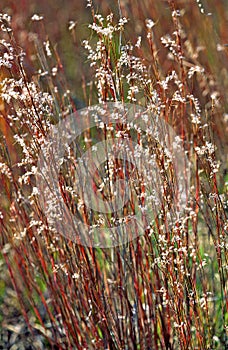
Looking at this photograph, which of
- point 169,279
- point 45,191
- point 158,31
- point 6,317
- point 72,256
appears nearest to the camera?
point 169,279

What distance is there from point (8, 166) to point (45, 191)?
0.23m

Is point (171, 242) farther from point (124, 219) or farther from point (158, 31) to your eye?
point (158, 31)

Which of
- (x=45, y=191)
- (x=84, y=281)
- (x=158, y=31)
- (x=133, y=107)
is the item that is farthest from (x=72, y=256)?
(x=158, y=31)

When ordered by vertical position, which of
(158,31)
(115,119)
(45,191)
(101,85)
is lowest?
(45,191)

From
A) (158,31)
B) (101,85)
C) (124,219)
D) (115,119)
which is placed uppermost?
(158,31)

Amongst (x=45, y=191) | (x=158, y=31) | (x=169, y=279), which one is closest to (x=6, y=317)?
(x=45, y=191)

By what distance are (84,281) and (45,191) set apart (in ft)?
1.10

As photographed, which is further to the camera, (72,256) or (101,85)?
(72,256)

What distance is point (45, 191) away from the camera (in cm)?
201

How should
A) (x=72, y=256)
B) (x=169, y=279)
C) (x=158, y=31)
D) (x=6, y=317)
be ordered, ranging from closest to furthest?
(x=169, y=279) < (x=72, y=256) < (x=6, y=317) < (x=158, y=31)

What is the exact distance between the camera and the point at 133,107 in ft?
6.31

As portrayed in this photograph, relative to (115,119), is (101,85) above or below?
above

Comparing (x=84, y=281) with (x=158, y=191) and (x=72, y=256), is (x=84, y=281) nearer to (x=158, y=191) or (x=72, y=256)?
(x=72, y=256)

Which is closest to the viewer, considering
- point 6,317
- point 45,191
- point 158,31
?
point 45,191
